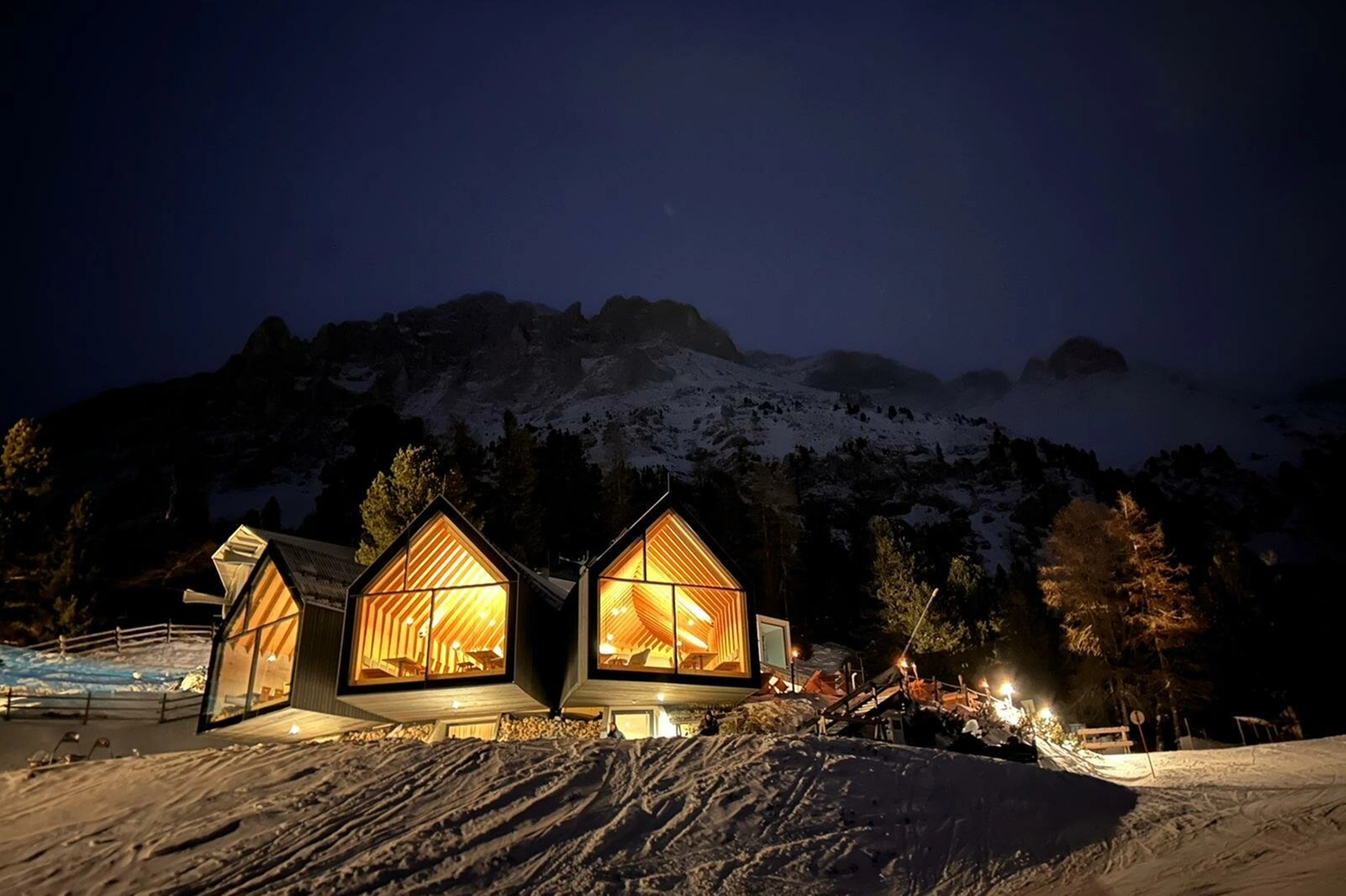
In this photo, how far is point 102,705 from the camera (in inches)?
789

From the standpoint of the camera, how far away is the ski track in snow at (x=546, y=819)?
336 inches

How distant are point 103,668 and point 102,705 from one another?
18.1ft

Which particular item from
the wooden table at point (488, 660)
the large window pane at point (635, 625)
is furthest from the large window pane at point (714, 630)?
the wooden table at point (488, 660)

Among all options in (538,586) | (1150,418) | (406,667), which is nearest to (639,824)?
(406,667)

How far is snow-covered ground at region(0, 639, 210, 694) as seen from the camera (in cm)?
2169

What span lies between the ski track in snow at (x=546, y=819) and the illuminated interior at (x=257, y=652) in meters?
5.02

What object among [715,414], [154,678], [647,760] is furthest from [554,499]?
[715,414]

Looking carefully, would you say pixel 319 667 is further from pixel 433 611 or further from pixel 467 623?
pixel 467 623

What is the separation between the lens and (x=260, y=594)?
62.4 feet

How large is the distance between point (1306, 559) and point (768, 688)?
57.2 m

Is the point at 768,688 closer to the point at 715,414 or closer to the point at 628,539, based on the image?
the point at 628,539

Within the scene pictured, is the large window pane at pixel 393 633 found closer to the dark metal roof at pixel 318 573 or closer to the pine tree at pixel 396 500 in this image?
the dark metal roof at pixel 318 573

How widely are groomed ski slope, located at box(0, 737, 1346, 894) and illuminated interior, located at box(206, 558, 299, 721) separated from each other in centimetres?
516

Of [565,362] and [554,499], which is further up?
[565,362]
